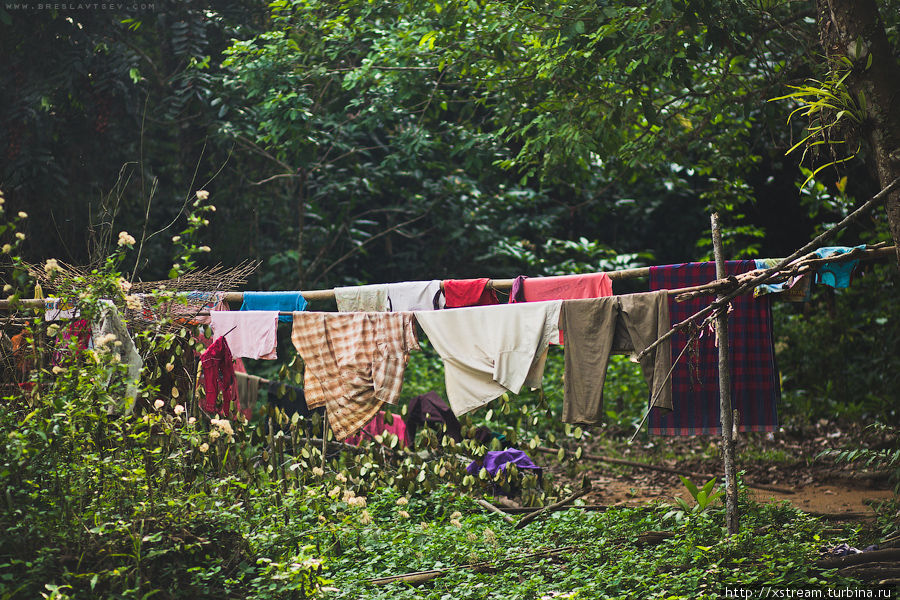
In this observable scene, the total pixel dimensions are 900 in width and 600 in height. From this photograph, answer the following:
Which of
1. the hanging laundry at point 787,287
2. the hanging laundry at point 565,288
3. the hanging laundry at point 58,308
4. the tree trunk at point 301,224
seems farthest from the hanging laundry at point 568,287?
the tree trunk at point 301,224

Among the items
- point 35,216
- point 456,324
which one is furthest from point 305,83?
point 456,324

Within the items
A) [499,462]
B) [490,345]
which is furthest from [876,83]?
[499,462]

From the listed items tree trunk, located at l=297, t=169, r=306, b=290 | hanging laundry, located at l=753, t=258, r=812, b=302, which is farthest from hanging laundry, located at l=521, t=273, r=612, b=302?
tree trunk, located at l=297, t=169, r=306, b=290

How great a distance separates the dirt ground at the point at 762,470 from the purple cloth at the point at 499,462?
461 mm

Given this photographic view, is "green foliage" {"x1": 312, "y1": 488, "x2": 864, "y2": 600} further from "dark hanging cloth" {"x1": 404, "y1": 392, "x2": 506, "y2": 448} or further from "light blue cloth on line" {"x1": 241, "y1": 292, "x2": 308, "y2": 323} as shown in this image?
"light blue cloth on line" {"x1": 241, "y1": 292, "x2": 308, "y2": 323}

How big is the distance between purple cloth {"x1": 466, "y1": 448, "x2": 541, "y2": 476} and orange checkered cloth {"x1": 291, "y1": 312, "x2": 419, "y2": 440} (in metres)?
1.88

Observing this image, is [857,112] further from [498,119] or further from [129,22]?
[129,22]

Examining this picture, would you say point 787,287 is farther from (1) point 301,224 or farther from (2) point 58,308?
(1) point 301,224

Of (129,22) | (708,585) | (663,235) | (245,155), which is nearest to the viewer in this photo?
(708,585)

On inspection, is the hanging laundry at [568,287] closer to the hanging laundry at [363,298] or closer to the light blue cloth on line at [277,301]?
the hanging laundry at [363,298]

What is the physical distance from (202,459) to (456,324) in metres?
1.94

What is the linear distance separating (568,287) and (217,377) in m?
2.76

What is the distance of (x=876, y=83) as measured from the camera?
14.6 feet

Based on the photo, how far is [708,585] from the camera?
436cm
